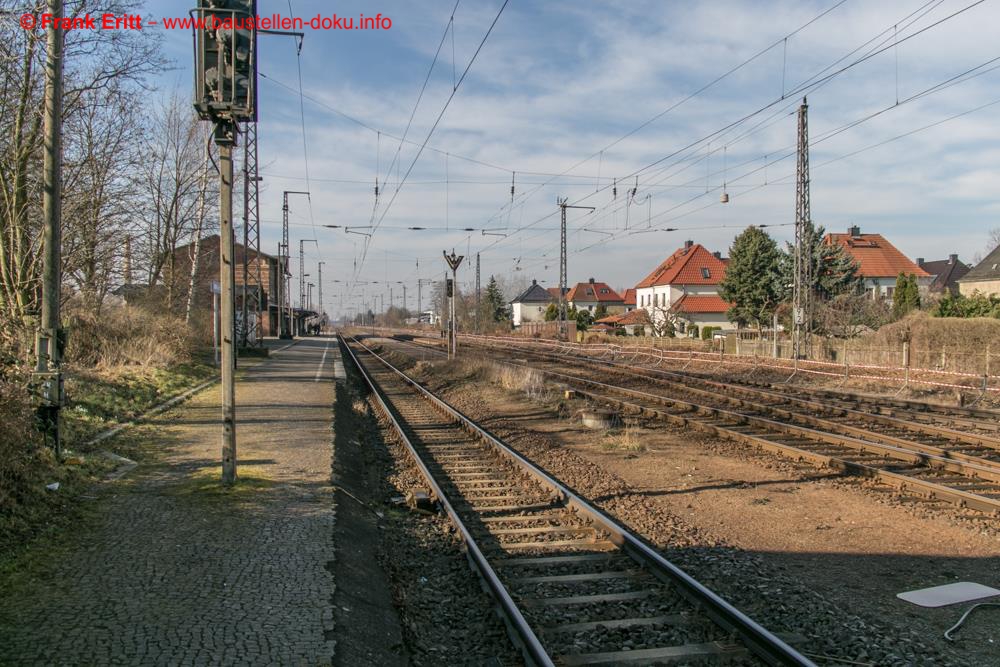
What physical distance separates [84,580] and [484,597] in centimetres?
292

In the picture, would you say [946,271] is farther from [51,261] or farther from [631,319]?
[51,261]

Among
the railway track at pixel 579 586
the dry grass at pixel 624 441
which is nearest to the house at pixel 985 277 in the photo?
the dry grass at pixel 624 441

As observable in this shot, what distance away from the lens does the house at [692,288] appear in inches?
2854

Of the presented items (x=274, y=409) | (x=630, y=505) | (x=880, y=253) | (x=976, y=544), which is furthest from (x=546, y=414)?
(x=880, y=253)

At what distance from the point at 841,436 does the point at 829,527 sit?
522cm

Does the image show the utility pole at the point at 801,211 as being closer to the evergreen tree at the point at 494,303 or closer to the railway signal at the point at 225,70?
the railway signal at the point at 225,70

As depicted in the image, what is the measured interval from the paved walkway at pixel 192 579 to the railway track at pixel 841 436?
7.07 metres

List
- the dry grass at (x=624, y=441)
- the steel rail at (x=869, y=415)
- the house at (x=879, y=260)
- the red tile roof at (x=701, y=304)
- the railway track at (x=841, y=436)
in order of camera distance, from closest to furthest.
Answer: the railway track at (x=841, y=436)
the dry grass at (x=624, y=441)
the steel rail at (x=869, y=415)
the house at (x=879, y=260)
the red tile roof at (x=701, y=304)

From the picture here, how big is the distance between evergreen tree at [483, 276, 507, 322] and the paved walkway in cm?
7551

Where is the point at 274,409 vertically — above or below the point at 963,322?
below

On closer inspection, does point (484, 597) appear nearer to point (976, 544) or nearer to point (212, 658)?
point (212, 658)

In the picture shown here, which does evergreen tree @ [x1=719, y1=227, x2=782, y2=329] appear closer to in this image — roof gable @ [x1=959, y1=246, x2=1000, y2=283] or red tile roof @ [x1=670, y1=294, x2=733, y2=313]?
red tile roof @ [x1=670, y1=294, x2=733, y2=313]

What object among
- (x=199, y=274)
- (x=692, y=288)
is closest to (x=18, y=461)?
(x=199, y=274)

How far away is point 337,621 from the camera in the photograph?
4.72m
